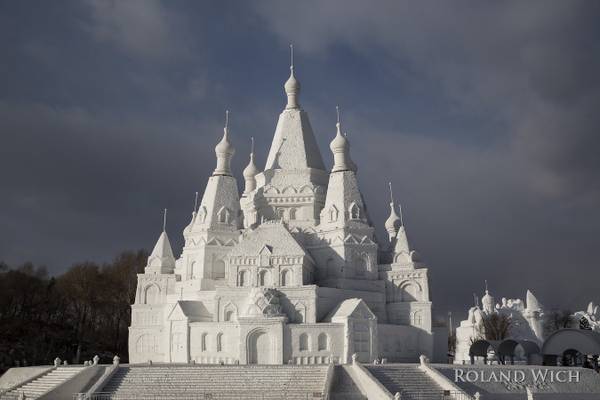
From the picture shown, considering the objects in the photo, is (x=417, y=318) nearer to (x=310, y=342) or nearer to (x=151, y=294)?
(x=310, y=342)

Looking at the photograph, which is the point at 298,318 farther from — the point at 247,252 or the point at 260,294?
the point at 247,252

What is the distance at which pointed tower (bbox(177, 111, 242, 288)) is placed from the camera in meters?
46.5

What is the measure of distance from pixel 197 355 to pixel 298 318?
7012 millimetres

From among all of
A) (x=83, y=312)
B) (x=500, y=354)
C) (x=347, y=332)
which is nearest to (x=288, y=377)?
(x=347, y=332)

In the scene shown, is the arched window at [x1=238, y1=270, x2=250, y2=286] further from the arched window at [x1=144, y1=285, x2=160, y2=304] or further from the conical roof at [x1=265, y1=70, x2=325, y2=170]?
the conical roof at [x1=265, y1=70, x2=325, y2=170]

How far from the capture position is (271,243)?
145ft

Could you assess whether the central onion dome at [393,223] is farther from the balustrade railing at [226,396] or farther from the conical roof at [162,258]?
the balustrade railing at [226,396]

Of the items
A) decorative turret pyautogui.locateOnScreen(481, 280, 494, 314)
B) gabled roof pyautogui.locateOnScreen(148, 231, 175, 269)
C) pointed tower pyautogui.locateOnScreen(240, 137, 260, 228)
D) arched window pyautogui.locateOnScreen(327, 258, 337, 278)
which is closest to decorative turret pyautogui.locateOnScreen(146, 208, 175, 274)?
gabled roof pyautogui.locateOnScreen(148, 231, 175, 269)

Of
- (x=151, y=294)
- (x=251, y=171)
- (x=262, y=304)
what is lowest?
(x=262, y=304)

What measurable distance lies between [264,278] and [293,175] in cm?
1107

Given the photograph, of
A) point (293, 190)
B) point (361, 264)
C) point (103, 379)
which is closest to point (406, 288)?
point (361, 264)

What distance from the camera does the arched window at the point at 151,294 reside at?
48938 millimetres

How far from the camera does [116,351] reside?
59.8 metres

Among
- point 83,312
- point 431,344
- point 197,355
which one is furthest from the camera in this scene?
point 83,312
